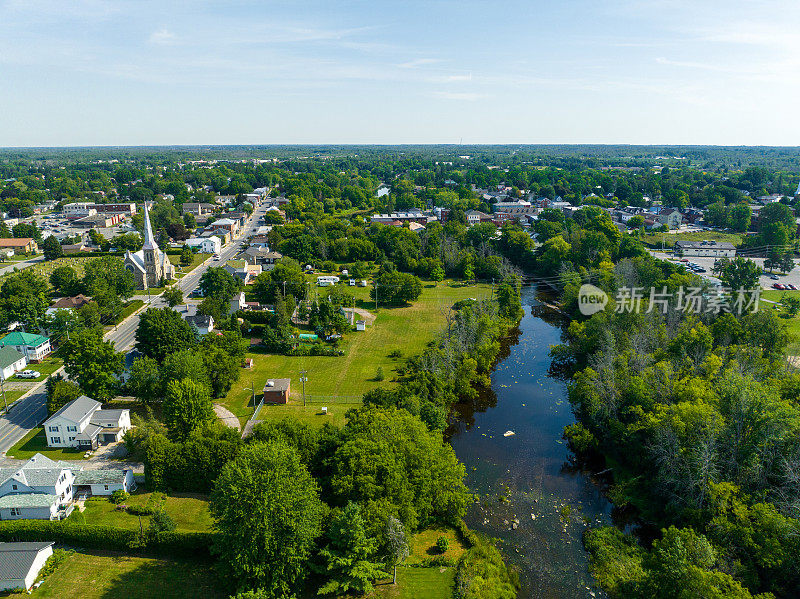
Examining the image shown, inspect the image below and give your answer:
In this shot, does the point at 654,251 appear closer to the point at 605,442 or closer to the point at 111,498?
the point at 605,442

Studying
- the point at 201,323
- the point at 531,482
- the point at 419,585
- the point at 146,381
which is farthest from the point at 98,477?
the point at 531,482

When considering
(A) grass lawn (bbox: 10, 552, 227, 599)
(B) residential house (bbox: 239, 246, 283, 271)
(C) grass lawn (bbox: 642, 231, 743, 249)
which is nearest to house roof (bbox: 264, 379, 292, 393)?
(A) grass lawn (bbox: 10, 552, 227, 599)

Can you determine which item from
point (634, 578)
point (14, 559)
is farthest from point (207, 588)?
point (634, 578)

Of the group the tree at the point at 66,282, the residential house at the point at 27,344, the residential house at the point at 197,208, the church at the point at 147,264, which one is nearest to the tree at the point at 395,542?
the residential house at the point at 27,344

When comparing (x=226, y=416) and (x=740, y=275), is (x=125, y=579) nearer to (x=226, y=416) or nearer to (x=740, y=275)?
(x=226, y=416)

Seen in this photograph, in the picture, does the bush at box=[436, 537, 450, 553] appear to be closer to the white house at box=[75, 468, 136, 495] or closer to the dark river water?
the dark river water
